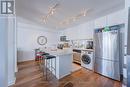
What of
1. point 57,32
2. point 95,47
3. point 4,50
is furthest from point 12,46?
point 57,32

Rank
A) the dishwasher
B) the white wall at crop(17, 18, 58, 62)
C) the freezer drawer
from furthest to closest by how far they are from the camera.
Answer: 1. the white wall at crop(17, 18, 58, 62)
2. the dishwasher
3. the freezer drawer

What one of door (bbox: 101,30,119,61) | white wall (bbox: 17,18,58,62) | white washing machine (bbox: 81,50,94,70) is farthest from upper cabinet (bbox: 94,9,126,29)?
white wall (bbox: 17,18,58,62)

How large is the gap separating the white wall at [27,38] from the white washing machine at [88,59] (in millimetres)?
3821

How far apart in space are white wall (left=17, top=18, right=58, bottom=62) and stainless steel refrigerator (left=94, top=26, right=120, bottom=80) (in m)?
4.64

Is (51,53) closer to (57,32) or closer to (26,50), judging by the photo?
(26,50)

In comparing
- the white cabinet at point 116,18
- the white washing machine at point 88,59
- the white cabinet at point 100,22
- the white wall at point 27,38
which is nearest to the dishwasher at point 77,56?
the white washing machine at point 88,59

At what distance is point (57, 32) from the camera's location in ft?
30.9

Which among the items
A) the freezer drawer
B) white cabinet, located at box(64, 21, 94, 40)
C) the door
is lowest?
the freezer drawer

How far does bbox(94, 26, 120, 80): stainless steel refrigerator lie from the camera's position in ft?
12.3

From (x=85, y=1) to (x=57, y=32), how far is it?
640 cm

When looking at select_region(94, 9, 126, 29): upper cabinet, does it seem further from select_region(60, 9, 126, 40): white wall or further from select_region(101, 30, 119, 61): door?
select_region(101, 30, 119, 61): door

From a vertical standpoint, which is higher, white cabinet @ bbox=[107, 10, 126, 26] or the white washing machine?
white cabinet @ bbox=[107, 10, 126, 26]

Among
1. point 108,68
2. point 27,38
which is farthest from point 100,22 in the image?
point 27,38

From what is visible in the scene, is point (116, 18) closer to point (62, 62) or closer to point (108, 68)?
point (108, 68)
